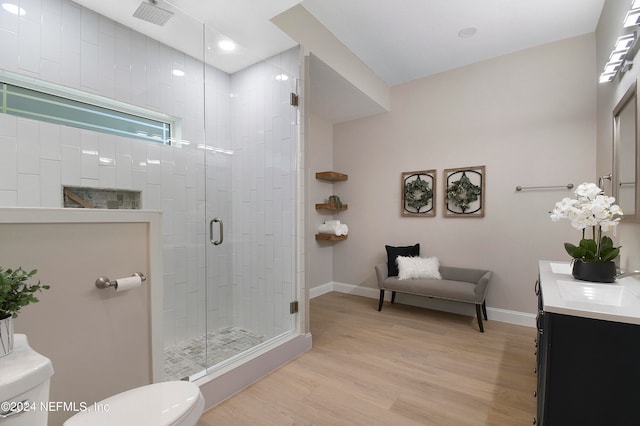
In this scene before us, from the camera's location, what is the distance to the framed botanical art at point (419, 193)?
12.0ft

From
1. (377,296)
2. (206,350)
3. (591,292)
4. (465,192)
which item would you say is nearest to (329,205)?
(377,296)

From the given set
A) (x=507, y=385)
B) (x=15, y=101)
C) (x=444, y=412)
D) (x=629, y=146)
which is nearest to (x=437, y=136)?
(x=629, y=146)

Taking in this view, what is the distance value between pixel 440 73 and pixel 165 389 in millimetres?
4027

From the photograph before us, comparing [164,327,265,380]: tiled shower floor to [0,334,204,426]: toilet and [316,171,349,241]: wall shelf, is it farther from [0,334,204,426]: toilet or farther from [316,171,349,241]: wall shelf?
[316,171,349,241]: wall shelf

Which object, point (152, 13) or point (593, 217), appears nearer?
point (593, 217)

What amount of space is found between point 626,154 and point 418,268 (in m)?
2.02

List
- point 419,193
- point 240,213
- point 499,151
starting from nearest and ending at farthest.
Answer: point 240,213, point 499,151, point 419,193

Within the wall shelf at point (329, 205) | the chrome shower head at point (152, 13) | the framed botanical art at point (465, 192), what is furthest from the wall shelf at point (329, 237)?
the chrome shower head at point (152, 13)

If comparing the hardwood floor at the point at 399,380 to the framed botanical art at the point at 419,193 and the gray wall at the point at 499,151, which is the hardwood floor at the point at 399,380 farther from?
the framed botanical art at the point at 419,193

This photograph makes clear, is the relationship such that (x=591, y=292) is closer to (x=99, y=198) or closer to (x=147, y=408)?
(x=147, y=408)

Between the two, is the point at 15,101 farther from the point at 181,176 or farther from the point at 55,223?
the point at 55,223

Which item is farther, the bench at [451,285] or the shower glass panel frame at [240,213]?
the bench at [451,285]

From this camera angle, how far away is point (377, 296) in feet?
13.6

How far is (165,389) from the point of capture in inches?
44.4
